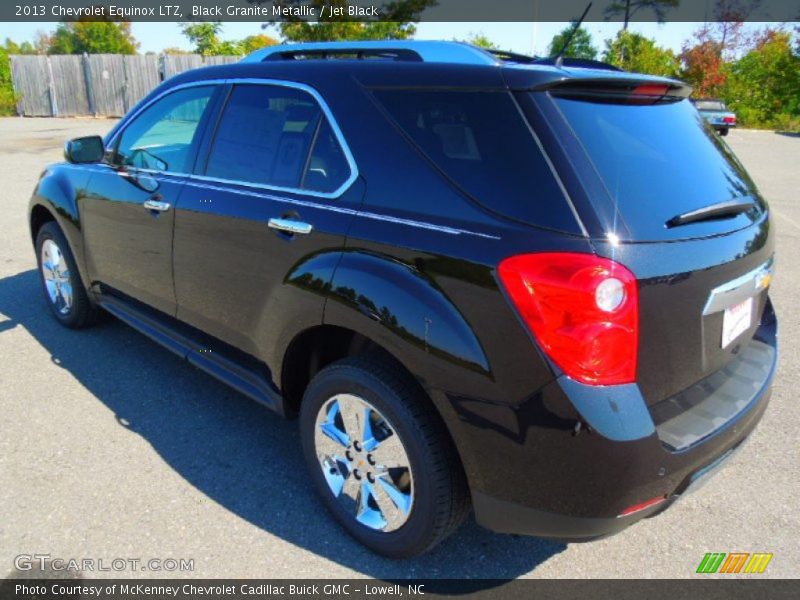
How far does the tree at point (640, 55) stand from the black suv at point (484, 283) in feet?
114

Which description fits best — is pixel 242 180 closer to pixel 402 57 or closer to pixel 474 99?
pixel 402 57

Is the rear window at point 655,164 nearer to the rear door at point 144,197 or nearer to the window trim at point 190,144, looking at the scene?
the window trim at point 190,144

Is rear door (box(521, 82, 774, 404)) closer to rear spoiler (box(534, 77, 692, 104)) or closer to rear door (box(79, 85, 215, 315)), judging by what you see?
rear spoiler (box(534, 77, 692, 104))

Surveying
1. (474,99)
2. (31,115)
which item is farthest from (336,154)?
(31,115)

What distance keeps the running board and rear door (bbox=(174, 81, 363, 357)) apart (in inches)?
4.5

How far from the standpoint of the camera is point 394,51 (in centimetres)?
257

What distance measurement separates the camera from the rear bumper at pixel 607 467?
1771mm

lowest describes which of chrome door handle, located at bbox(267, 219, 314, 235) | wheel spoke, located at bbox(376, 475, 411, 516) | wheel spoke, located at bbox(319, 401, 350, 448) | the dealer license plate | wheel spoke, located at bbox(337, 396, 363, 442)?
wheel spoke, located at bbox(376, 475, 411, 516)

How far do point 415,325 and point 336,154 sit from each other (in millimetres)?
850

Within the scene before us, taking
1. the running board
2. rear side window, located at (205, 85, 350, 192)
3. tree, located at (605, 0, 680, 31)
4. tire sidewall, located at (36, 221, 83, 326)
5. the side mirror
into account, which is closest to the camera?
rear side window, located at (205, 85, 350, 192)

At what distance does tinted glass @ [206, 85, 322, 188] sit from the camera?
8.63 ft

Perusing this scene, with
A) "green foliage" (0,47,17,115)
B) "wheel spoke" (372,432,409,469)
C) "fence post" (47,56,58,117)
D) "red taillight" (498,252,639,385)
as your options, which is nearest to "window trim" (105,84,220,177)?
"wheel spoke" (372,432,409,469)

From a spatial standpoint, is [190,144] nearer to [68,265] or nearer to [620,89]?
[68,265]

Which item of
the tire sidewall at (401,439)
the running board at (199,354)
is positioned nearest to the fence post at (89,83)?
the running board at (199,354)
